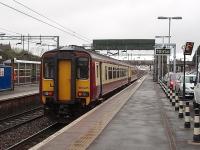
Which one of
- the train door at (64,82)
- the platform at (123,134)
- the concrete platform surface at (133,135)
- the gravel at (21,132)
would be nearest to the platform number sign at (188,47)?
the platform at (123,134)

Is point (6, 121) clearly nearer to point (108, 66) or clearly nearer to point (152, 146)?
point (108, 66)

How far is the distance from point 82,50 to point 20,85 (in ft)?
82.4

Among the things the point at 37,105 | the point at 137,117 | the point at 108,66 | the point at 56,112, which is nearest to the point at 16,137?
the point at 56,112

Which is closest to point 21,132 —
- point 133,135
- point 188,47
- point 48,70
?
point 48,70

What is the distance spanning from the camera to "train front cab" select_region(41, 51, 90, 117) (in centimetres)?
1911

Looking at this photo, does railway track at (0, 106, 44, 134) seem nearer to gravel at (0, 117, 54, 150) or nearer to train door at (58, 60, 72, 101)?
gravel at (0, 117, 54, 150)

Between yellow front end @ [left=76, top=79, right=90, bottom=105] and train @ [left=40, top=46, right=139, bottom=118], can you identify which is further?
yellow front end @ [left=76, top=79, right=90, bottom=105]

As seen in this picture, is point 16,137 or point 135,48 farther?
point 135,48

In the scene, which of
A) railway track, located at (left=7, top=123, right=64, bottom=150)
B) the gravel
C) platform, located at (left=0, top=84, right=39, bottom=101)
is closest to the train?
railway track, located at (left=7, top=123, right=64, bottom=150)

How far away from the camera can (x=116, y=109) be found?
20.8 meters

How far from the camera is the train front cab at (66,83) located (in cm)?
1911

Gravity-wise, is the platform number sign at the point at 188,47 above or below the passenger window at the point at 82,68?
above

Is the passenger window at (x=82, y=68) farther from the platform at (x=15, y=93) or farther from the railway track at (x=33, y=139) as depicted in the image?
the platform at (x=15, y=93)

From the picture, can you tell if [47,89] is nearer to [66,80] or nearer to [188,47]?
[66,80]
